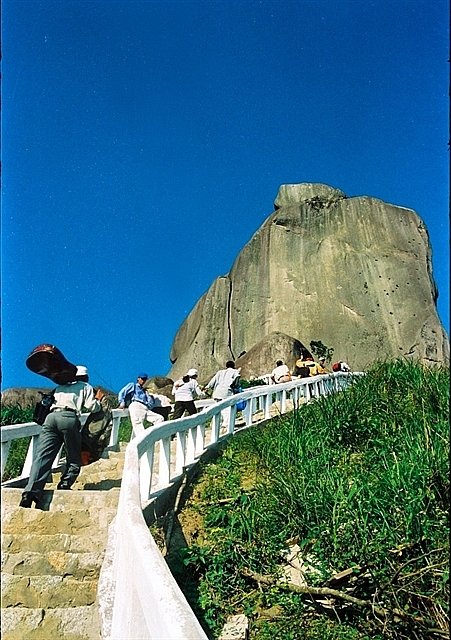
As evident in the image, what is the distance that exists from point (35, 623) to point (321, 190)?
128 ft

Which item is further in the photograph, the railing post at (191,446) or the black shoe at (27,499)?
the railing post at (191,446)

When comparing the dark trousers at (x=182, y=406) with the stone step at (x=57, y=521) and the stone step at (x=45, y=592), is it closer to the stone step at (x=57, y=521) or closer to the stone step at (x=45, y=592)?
the stone step at (x=57, y=521)

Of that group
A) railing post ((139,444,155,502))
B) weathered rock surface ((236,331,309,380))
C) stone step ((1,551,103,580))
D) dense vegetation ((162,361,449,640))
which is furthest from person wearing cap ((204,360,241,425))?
weathered rock surface ((236,331,309,380))

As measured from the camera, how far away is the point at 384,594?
3943 millimetres

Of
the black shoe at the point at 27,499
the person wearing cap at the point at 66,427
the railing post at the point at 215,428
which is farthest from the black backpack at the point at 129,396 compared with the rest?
the black shoe at the point at 27,499

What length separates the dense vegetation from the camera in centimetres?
392

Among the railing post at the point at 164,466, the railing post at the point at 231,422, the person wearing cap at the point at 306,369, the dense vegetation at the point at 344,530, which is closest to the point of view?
the dense vegetation at the point at 344,530

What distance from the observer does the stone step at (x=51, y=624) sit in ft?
12.0

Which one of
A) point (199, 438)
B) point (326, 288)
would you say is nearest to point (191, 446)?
point (199, 438)

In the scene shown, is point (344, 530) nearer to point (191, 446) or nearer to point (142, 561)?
point (142, 561)

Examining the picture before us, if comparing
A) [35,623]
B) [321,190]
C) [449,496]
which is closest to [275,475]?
[449,496]

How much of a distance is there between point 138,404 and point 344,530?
192 inches

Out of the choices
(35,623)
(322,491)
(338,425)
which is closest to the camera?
(35,623)

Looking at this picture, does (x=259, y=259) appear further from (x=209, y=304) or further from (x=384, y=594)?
(x=384, y=594)
